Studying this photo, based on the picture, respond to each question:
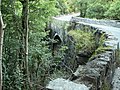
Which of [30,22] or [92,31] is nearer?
[30,22]

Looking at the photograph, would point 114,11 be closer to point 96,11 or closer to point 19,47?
point 96,11

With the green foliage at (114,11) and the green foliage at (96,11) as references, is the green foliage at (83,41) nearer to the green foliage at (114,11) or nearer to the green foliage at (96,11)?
the green foliage at (114,11)

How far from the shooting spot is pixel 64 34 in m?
14.8

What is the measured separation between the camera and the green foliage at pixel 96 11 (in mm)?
20391

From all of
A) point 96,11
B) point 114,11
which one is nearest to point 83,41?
point 114,11

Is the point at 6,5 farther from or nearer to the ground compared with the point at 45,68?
farther from the ground

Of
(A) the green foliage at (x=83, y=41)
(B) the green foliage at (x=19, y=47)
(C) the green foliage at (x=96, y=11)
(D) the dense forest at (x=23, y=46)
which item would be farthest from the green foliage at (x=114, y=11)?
(B) the green foliage at (x=19, y=47)

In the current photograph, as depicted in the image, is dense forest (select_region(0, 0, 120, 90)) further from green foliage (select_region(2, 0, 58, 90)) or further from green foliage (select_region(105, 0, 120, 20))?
green foliage (select_region(105, 0, 120, 20))

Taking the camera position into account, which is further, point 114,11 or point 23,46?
point 114,11

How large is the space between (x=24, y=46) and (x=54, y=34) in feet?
38.5

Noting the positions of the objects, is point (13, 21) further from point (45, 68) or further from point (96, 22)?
point (96, 22)

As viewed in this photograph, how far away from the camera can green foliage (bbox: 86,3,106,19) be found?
20391 mm

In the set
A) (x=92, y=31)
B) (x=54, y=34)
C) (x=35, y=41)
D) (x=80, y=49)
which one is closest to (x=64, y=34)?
(x=54, y=34)

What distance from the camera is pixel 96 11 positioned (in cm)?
2128
